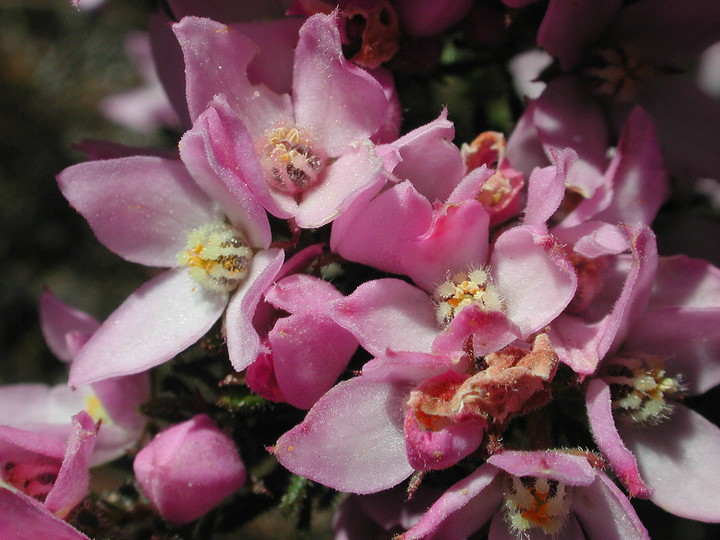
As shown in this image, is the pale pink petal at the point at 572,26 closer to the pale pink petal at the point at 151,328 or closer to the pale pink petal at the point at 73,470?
the pale pink petal at the point at 151,328

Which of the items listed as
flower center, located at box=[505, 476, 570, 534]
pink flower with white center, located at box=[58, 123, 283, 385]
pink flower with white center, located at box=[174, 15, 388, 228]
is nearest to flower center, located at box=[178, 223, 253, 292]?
pink flower with white center, located at box=[58, 123, 283, 385]

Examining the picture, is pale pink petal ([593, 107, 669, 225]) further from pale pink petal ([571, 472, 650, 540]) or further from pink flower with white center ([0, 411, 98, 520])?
pink flower with white center ([0, 411, 98, 520])

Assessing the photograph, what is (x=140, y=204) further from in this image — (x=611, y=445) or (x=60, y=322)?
(x=611, y=445)

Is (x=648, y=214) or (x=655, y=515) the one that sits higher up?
(x=648, y=214)

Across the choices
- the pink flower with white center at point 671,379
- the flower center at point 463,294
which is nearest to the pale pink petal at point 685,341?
the pink flower with white center at point 671,379

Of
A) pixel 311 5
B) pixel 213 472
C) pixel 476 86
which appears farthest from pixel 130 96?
pixel 213 472

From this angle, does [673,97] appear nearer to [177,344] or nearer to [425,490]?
[425,490]
